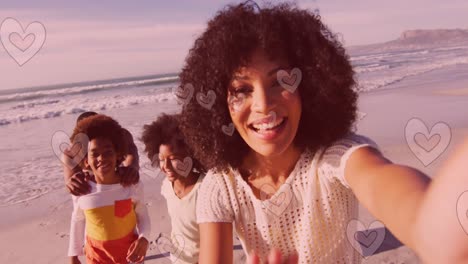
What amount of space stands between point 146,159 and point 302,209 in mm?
5834

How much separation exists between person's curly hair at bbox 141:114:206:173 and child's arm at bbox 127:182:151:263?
0.39 metres

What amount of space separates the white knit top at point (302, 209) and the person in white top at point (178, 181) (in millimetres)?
1160

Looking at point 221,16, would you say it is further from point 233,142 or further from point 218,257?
point 218,257

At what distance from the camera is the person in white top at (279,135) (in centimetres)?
180

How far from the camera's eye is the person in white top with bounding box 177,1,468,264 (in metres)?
1.80

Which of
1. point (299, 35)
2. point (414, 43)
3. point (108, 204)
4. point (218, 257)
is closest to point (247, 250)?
point (218, 257)

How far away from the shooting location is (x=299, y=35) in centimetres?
189

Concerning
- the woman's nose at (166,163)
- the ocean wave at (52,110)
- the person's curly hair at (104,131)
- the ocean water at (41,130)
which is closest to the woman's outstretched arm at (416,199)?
the ocean water at (41,130)

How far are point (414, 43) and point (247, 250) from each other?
5468 cm
